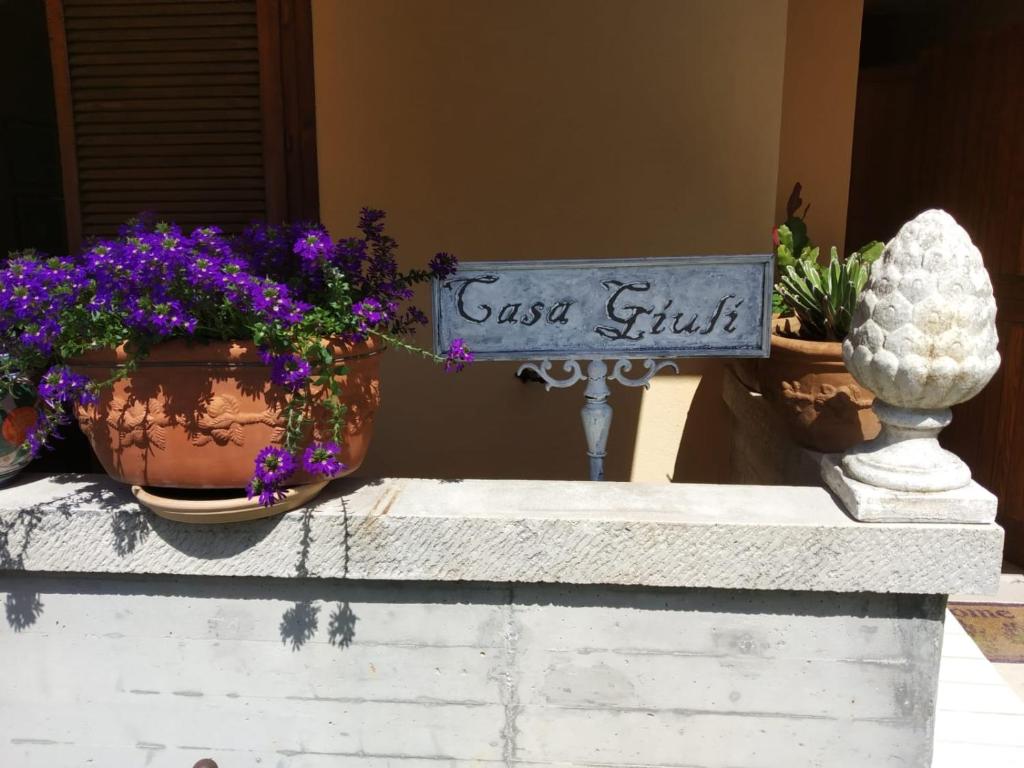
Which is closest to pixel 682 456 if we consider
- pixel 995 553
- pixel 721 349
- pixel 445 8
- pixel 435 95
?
pixel 721 349

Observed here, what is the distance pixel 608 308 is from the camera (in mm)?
1562

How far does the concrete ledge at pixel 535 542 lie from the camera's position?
1.36m

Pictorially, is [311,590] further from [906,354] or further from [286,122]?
[286,122]

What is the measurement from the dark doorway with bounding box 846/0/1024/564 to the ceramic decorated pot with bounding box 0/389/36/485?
3.45m

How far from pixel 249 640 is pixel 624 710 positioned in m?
0.78

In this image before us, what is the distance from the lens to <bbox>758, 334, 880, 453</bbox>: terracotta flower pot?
1.83m

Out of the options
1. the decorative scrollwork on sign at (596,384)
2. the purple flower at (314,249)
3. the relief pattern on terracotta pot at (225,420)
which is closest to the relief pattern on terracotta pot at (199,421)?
the relief pattern on terracotta pot at (225,420)

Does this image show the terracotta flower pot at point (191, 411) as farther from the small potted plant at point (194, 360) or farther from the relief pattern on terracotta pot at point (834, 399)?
the relief pattern on terracotta pot at point (834, 399)

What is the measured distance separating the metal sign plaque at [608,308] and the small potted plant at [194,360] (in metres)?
0.23

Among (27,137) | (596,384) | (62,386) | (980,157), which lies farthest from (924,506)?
(27,137)

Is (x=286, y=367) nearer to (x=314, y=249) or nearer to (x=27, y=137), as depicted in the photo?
(x=314, y=249)

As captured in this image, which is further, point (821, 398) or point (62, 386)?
point (821, 398)

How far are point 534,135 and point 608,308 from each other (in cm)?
113

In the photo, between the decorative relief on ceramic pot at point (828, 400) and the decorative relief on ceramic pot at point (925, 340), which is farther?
the decorative relief on ceramic pot at point (828, 400)
